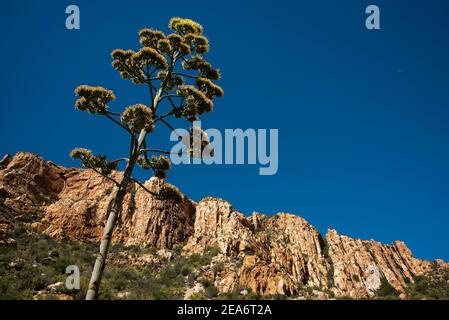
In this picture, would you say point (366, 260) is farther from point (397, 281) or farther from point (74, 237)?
point (74, 237)

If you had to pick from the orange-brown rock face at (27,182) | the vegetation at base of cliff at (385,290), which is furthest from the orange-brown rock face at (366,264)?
the orange-brown rock face at (27,182)

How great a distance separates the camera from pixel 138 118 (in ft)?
26.9

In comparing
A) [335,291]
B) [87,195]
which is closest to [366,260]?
[335,291]

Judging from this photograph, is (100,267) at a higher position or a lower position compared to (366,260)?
lower

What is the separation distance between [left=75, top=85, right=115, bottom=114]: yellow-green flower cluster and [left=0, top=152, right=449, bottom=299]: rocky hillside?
1031 inches

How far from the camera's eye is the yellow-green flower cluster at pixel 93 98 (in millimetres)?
8508

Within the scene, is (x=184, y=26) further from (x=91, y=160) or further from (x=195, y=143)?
(x=91, y=160)

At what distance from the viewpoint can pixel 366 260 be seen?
69.1m

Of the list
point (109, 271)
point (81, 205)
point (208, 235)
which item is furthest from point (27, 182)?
point (208, 235)

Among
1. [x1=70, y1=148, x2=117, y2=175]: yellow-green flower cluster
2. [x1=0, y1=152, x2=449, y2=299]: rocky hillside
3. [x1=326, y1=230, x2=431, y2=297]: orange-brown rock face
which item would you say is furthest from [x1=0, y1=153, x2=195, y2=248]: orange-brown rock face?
[x1=70, y1=148, x2=117, y2=175]: yellow-green flower cluster

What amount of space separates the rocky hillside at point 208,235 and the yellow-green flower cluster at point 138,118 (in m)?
26.3

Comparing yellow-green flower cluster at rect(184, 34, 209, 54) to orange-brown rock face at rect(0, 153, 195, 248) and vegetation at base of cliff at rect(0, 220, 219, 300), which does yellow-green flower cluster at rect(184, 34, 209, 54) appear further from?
orange-brown rock face at rect(0, 153, 195, 248)

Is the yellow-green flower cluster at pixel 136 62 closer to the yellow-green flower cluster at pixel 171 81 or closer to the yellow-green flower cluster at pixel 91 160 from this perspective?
the yellow-green flower cluster at pixel 171 81

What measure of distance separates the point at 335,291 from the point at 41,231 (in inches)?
1675
